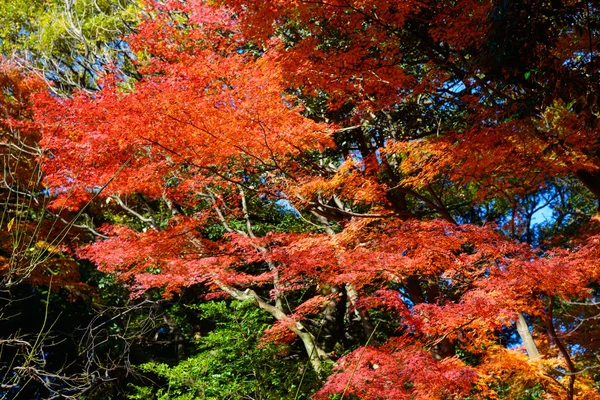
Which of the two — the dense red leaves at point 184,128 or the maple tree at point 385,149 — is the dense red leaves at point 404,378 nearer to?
the maple tree at point 385,149

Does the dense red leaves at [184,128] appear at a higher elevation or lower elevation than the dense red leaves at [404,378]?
higher

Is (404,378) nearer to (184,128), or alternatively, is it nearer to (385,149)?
(385,149)

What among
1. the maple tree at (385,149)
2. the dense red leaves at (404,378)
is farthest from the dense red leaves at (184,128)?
the dense red leaves at (404,378)

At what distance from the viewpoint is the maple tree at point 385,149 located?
498 cm

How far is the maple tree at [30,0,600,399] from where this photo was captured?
4.98 metres

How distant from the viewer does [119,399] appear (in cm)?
955

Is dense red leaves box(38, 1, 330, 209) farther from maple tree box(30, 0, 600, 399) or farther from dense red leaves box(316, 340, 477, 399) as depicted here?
dense red leaves box(316, 340, 477, 399)

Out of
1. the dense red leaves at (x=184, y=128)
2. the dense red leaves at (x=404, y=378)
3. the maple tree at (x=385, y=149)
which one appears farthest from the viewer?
the dense red leaves at (x=184, y=128)

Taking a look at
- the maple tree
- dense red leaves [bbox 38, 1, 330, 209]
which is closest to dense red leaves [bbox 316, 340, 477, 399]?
the maple tree

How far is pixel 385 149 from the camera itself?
6711 mm

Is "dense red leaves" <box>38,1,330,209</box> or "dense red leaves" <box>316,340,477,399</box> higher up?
"dense red leaves" <box>38,1,330,209</box>

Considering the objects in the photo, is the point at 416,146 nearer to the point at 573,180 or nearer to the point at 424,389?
the point at 424,389

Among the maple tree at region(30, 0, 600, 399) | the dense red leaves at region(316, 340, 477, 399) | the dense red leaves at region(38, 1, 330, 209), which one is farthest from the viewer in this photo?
the dense red leaves at region(38, 1, 330, 209)

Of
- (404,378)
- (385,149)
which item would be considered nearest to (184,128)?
(385,149)
